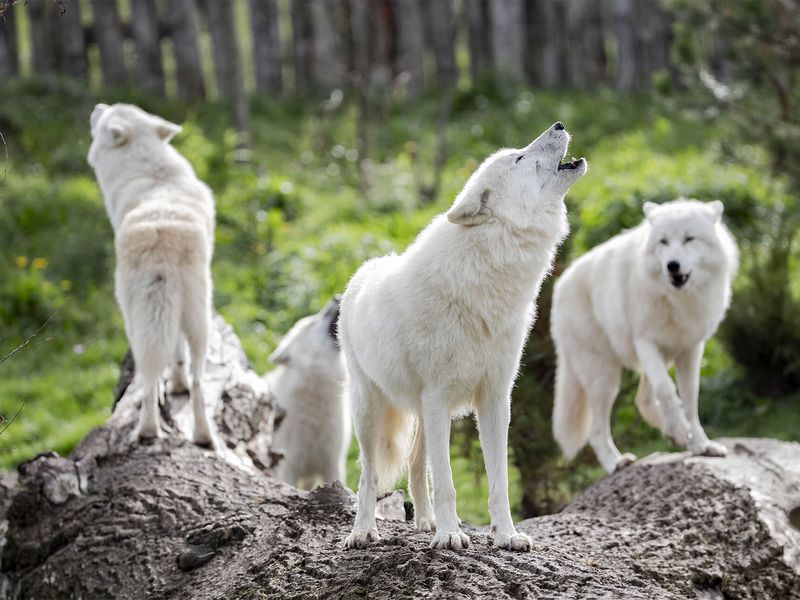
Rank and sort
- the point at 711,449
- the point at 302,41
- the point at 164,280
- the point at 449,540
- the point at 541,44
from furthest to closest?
the point at 541,44 → the point at 302,41 → the point at 711,449 → the point at 164,280 → the point at 449,540

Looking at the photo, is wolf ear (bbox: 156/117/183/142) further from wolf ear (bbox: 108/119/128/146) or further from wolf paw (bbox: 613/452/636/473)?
wolf paw (bbox: 613/452/636/473)

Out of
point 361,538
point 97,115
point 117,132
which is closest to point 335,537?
point 361,538

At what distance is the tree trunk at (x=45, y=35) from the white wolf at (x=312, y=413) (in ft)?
56.5

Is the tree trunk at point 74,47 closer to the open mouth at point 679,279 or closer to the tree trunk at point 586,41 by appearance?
the tree trunk at point 586,41

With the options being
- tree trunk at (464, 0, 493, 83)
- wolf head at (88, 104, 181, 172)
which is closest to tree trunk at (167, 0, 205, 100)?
tree trunk at (464, 0, 493, 83)

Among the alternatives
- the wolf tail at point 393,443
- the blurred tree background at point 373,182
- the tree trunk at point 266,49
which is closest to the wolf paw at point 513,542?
the wolf tail at point 393,443

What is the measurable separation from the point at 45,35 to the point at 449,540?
22.7 meters

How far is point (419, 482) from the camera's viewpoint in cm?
479

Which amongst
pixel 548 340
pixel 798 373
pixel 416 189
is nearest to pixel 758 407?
pixel 798 373

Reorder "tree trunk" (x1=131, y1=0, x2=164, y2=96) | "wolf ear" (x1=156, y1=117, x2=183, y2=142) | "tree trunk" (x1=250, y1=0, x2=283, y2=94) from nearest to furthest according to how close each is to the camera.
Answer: "wolf ear" (x1=156, y1=117, x2=183, y2=142) < "tree trunk" (x1=131, y1=0, x2=164, y2=96) < "tree trunk" (x1=250, y1=0, x2=283, y2=94)

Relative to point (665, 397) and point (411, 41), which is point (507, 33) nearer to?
point (411, 41)

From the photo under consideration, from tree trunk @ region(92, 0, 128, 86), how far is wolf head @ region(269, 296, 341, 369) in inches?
616

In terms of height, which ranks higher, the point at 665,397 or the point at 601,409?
the point at 665,397

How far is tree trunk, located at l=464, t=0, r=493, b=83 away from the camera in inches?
1081
